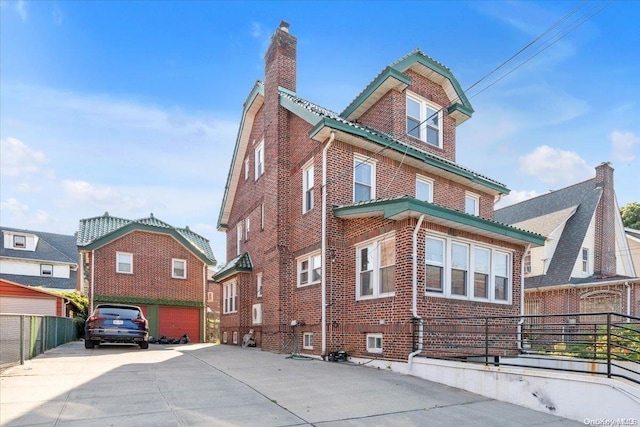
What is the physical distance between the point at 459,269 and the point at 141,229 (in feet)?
55.1

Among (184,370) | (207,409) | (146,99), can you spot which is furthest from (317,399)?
(146,99)

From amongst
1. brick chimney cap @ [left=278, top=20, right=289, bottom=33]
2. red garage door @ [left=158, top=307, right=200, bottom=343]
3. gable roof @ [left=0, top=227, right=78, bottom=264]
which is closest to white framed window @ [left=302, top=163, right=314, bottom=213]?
brick chimney cap @ [left=278, top=20, right=289, bottom=33]

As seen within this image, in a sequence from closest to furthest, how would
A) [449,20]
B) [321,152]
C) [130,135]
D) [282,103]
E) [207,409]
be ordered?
[207,409] < [449,20] < [321,152] < [282,103] < [130,135]

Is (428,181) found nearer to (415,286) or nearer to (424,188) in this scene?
(424,188)

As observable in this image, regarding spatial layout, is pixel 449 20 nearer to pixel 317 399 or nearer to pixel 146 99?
pixel 317 399

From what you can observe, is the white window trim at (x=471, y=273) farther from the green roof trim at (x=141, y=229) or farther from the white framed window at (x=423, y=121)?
the green roof trim at (x=141, y=229)

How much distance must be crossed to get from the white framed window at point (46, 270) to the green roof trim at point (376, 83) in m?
33.4

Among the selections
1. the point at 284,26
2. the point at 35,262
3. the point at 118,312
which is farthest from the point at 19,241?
the point at 284,26

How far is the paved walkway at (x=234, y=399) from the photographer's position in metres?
5.29

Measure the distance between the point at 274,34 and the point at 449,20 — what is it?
6614 millimetres

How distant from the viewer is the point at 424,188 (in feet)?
45.9

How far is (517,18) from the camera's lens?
30.7 feet

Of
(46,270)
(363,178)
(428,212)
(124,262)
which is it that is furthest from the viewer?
(46,270)

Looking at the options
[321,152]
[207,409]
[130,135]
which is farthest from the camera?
[130,135]
